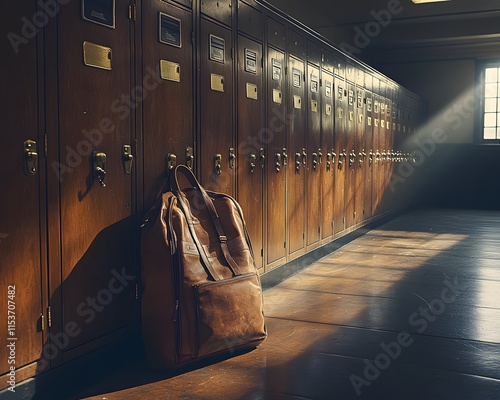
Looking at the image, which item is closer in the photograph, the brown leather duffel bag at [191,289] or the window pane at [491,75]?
the brown leather duffel bag at [191,289]

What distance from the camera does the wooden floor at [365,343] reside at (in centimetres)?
209

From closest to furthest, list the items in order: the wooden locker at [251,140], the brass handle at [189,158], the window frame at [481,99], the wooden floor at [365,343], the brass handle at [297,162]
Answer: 1. the wooden floor at [365,343]
2. the brass handle at [189,158]
3. the wooden locker at [251,140]
4. the brass handle at [297,162]
5. the window frame at [481,99]

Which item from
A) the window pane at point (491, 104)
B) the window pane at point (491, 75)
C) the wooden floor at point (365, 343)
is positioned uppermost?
the window pane at point (491, 75)

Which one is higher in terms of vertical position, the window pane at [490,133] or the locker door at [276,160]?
the window pane at [490,133]

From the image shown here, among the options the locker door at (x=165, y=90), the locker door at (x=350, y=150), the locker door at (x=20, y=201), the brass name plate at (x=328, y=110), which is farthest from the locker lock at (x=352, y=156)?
the locker door at (x=20, y=201)

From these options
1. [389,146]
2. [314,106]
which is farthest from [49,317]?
[389,146]

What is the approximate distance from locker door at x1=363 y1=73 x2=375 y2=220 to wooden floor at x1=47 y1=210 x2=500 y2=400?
6.15 ft

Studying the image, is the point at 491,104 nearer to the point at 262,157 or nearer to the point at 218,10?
the point at 262,157

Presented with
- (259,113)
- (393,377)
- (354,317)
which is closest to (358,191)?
(259,113)

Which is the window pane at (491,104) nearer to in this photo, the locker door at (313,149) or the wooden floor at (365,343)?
the wooden floor at (365,343)

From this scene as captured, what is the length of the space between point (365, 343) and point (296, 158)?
6.35ft

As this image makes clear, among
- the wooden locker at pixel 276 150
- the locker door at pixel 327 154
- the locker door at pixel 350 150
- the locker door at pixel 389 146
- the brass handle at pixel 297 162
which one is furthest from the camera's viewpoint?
the locker door at pixel 389 146

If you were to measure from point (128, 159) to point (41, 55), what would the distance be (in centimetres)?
57

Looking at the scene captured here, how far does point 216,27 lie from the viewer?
3.03 meters
